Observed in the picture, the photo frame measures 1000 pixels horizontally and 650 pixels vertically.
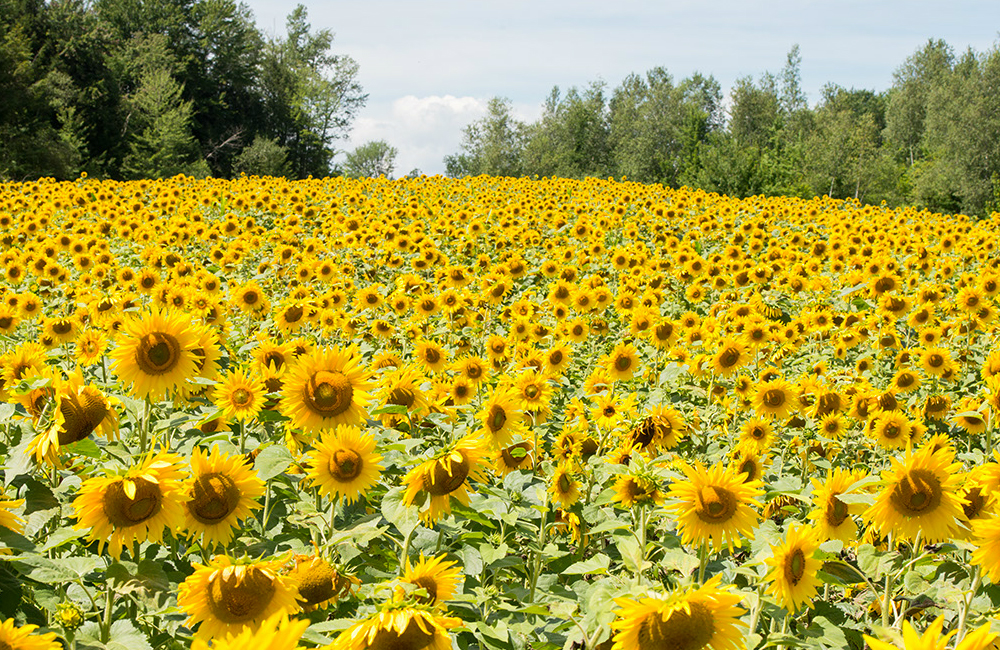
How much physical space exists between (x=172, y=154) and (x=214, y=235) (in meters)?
27.5

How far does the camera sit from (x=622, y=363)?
4824mm

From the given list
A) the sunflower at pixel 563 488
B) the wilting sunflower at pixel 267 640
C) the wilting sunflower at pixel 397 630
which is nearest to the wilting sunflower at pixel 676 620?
the wilting sunflower at pixel 397 630

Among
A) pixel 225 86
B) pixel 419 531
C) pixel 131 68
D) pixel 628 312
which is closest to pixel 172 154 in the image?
pixel 131 68

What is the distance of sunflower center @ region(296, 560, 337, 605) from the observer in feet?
5.74

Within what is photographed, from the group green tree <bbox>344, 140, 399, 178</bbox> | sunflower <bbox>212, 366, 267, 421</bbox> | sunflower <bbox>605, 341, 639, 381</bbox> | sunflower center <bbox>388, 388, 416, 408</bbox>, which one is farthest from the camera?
green tree <bbox>344, 140, 399, 178</bbox>

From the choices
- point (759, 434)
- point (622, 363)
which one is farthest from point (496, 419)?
point (759, 434)

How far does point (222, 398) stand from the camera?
8.72ft

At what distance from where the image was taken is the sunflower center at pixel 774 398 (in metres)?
4.38

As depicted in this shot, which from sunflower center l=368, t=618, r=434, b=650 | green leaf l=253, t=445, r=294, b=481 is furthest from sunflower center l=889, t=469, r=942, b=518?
green leaf l=253, t=445, r=294, b=481

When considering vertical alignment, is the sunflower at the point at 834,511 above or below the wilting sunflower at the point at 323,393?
below

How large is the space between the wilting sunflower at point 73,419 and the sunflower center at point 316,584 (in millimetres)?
765

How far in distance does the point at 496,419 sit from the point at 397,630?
5.51ft

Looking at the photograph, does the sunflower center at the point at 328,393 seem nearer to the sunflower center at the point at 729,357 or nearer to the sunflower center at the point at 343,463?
the sunflower center at the point at 343,463

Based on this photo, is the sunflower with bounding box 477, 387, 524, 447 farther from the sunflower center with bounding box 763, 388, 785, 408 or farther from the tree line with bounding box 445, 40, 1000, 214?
the tree line with bounding box 445, 40, 1000, 214
